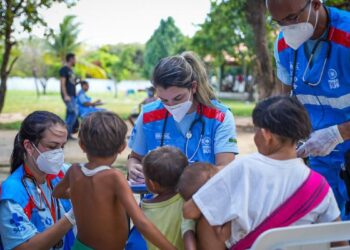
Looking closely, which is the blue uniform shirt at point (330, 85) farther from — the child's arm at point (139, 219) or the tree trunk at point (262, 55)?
the tree trunk at point (262, 55)

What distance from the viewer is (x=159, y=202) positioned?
7.54 feet

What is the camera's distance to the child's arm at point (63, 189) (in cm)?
254

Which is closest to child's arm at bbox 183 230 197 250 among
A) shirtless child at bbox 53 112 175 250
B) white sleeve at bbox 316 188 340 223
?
shirtless child at bbox 53 112 175 250

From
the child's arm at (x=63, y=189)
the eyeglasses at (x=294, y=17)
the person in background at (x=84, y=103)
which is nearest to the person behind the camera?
the child's arm at (x=63, y=189)

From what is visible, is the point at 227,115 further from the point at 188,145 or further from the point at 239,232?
the point at 239,232

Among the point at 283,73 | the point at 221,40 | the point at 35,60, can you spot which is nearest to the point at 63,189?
the point at 283,73

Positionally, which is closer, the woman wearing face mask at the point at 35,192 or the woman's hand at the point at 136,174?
the woman wearing face mask at the point at 35,192

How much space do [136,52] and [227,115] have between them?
63410 mm

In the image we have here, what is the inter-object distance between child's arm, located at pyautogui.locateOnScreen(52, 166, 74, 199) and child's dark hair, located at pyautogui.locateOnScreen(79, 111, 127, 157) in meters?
0.25

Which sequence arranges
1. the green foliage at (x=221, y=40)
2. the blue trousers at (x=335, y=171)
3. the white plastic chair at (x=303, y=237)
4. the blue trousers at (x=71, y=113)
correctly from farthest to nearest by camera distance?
the green foliage at (x=221, y=40) → the blue trousers at (x=71, y=113) → the blue trousers at (x=335, y=171) → the white plastic chair at (x=303, y=237)

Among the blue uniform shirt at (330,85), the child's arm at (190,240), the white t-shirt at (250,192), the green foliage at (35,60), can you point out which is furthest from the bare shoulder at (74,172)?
the green foliage at (35,60)

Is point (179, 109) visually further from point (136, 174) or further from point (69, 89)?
point (69, 89)

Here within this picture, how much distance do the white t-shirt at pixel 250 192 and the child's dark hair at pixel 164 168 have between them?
0.37 meters

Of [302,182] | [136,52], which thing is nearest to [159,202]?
[302,182]
